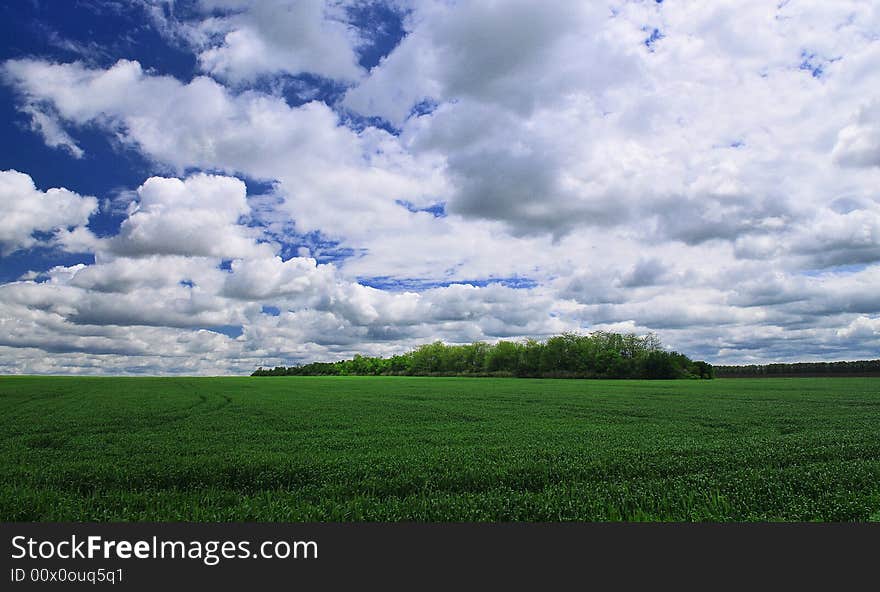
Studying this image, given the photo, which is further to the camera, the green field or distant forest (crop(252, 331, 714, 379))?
distant forest (crop(252, 331, 714, 379))

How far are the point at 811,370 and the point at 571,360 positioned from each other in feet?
255

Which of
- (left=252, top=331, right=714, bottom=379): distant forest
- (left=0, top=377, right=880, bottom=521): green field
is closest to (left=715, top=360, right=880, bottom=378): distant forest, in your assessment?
(left=252, top=331, right=714, bottom=379): distant forest

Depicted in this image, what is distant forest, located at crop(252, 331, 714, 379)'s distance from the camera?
144000 mm

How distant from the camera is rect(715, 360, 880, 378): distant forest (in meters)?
149

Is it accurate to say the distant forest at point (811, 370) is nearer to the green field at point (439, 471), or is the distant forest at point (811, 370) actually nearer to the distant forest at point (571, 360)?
the distant forest at point (571, 360)

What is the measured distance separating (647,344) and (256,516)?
17577 cm

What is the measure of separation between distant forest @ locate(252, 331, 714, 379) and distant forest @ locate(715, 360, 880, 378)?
30248 millimetres

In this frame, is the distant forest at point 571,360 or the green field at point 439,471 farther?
the distant forest at point 571,360

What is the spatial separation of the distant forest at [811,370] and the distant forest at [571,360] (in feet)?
99.2

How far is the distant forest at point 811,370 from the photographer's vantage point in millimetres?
149250

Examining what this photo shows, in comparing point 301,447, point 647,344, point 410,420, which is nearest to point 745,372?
point 647,344

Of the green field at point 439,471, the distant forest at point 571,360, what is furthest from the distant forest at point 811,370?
the green field at point 439,471

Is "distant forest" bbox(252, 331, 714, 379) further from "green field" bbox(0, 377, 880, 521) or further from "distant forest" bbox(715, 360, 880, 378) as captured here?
"green field" bbox(0, 377, 880, 521)

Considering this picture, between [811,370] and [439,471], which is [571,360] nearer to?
[811,370]
